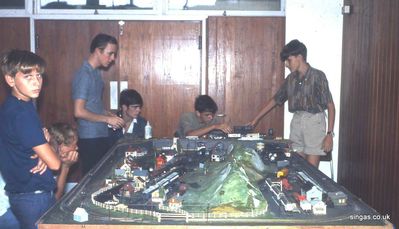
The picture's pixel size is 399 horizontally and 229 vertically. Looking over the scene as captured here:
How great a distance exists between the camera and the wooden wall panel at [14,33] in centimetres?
521

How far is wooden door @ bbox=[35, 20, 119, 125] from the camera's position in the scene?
17.1ft

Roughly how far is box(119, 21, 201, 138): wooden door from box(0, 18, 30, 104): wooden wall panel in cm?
98

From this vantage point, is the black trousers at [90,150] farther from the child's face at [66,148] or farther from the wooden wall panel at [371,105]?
the wooden wall panel at [371,105]

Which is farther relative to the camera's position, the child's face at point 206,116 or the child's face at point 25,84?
the child's face at point 206,116

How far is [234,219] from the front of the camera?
6.46ft

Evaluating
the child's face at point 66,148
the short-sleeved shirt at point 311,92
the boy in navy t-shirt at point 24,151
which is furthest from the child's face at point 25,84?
the short-sleeved shirt at point 311,92

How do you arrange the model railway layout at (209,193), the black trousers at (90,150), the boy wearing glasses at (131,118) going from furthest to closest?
the boy wearing glasses at (131,118), the black trousers at (90,150), the model railway layout at (209,193)

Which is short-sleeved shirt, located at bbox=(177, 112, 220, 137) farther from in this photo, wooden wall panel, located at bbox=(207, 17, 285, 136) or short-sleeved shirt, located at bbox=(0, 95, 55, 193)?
short-sleeved shirt, located at bbox=(0, 95, 55, 193)

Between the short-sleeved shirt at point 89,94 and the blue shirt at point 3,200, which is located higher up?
the short-sleeved shirt at point 89,94

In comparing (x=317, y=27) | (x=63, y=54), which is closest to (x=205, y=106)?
(x=317, y=27)

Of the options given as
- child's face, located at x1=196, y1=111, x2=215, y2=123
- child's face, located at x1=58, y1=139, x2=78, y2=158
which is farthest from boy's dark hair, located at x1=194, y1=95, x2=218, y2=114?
child's face, located at x1=58, y1=139, x2=78, y2=158

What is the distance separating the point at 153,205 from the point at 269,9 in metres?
3.58

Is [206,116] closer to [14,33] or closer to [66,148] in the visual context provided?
[66,148]

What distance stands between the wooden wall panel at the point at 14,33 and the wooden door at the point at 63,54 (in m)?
0.12
